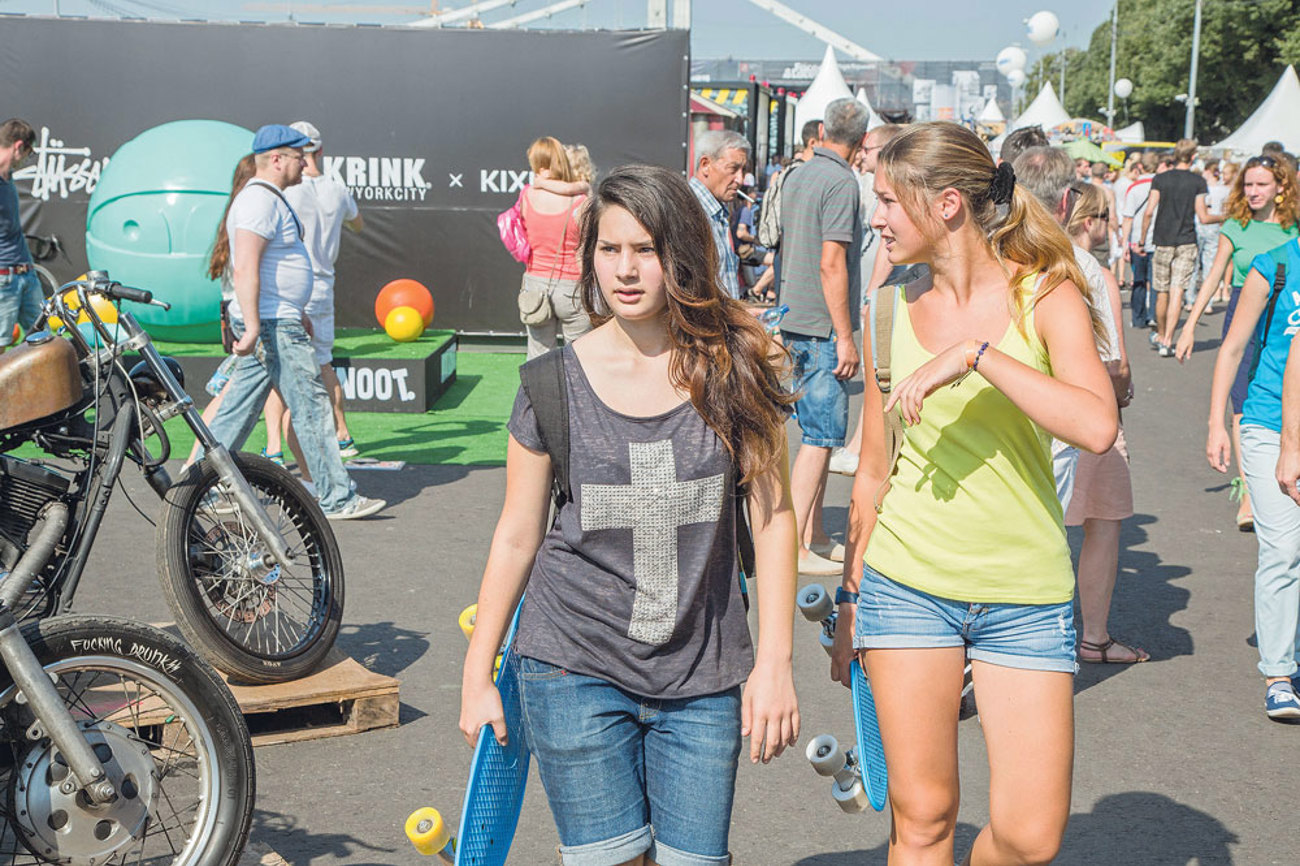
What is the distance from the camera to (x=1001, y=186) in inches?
119

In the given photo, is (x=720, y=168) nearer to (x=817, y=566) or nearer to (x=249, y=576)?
(x=817, y=566)

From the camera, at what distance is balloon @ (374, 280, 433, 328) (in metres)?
13.3

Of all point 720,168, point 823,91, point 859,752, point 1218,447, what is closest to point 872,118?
point 823,91

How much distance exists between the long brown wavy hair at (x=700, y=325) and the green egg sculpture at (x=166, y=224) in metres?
9.42

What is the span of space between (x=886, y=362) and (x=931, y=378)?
1.38 feet

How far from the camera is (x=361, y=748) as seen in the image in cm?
464

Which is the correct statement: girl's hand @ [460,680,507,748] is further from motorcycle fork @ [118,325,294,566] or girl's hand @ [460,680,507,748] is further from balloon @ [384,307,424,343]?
Result: balloon @ [384,307,424,343]

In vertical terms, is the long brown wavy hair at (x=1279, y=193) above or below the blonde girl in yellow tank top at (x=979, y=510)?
above

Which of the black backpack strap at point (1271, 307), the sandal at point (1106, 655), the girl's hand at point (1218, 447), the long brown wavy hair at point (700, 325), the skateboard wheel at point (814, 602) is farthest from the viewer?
the sandal at point (1106, 655)

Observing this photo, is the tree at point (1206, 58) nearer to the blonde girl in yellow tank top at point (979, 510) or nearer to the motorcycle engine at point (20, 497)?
the blonde girl in yellow tank top at point (979, 510)

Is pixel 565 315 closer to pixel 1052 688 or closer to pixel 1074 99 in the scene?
pixel 1052 688

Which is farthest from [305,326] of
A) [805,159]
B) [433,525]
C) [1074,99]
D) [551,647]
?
[1074,99]

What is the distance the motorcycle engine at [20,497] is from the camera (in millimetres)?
3863

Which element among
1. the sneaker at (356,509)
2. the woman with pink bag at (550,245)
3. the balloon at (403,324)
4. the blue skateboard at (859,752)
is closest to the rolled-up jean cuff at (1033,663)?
the blue skateboard at (859,752)
